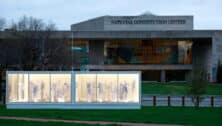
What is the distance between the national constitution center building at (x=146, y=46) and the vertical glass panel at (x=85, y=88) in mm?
62695

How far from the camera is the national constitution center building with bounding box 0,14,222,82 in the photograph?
9831 cm

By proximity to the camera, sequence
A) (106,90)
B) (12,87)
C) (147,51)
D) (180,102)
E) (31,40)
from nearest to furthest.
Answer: (12,87) < (106,90) < (180,102) < (31,40) < (147,51)

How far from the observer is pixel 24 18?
3002 inches

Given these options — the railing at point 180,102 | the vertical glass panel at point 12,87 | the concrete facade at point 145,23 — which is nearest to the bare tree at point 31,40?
the railing at point 180,102

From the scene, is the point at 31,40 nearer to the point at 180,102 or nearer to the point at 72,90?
the point at 180,102

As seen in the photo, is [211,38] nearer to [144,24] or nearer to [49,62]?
[144,24]

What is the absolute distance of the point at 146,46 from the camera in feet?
346

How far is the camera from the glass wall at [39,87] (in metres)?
33.2

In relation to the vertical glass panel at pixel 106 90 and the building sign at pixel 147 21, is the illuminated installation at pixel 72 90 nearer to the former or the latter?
the vertical glass panel at pixel 106 90

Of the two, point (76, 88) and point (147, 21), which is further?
→ point (147, 21)

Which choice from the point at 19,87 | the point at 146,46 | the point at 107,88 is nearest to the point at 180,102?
the point at 107,88

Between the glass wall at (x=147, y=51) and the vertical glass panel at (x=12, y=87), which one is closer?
the vertical glass panel at (x=12, y=87)

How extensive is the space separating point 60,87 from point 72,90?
0.75 meters

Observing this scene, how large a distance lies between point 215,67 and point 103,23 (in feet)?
85.2
